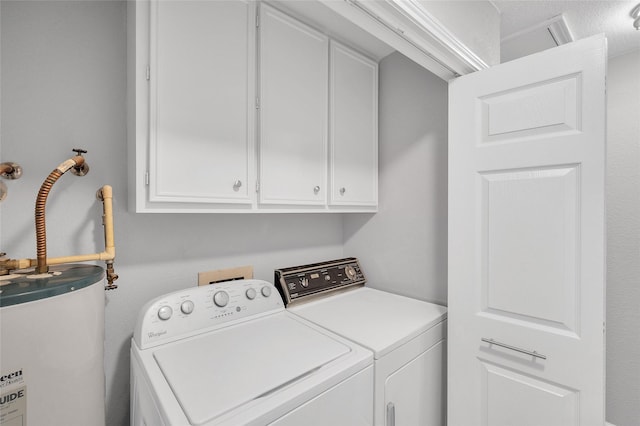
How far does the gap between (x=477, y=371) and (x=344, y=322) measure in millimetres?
683

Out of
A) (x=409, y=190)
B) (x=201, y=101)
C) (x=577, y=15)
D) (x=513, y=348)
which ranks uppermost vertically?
(x=577, y=15)

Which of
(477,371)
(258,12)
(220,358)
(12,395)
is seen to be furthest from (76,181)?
(477,371)

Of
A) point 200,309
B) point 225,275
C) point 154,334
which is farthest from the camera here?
point 225,275

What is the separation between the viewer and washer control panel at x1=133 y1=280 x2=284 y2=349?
1.14m

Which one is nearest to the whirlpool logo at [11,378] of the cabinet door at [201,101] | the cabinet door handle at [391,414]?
the cabinet door at [201,101]

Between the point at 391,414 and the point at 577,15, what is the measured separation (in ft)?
7.16

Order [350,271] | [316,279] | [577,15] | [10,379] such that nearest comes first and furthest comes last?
[10,379] → [577,15] → [316,279] → [350,271]

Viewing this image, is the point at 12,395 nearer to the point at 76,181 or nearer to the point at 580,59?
the point at 76,181

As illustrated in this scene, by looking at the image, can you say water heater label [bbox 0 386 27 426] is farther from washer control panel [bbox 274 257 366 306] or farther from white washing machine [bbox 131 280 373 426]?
washer control panel [bbox 274 257 366 306]

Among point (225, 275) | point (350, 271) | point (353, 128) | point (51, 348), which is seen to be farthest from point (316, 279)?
point (51, 348)

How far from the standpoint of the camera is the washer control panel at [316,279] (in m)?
1.66

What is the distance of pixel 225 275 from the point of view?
61.5 inches

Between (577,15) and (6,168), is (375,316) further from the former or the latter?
(577,15)

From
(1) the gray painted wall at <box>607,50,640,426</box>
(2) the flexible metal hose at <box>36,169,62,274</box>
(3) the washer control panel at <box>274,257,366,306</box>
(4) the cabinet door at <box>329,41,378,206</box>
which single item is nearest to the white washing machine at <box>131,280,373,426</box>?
(3) the washer control panel at <box>274,257,366,306</box>
